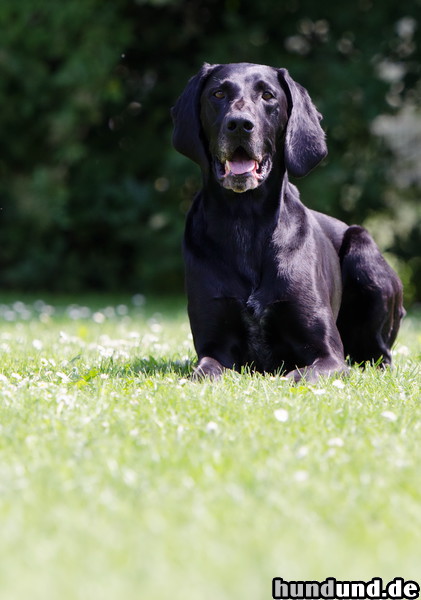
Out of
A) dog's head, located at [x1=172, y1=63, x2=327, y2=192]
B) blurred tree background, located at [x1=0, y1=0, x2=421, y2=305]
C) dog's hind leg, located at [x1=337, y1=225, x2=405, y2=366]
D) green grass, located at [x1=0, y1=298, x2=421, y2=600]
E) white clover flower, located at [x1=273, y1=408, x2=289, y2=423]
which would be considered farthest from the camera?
blurred tree background, located at [x1=0, y1=0, x2=421, y2=305]

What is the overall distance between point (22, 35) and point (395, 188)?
18.5ft

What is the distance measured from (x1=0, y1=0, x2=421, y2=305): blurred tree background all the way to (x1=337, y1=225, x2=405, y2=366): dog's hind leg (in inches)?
239

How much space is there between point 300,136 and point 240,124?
19.4 inches

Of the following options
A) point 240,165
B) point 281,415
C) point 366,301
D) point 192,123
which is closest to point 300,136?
point 240,165

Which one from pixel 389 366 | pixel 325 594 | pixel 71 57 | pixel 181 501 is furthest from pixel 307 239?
pixel 71 57

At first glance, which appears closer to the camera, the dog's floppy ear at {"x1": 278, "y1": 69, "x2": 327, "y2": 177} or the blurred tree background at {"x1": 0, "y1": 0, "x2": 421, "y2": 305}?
the dog's floppy ear at {"x1": 278, "y1": 69, "x2": 327, "y2": 177}

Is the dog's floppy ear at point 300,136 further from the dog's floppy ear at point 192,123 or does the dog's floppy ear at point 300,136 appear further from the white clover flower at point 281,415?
the white clover flower at point 281,415

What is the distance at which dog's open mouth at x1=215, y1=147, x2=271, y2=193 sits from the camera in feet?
14.0

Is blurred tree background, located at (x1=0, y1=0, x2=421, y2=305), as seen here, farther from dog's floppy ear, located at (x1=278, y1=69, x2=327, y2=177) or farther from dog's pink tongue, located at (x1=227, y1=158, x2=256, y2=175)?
dog's pink tongue, located at (x1=227, y1=158, x2=256, y2=175)

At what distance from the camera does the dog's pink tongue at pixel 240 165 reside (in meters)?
4.26

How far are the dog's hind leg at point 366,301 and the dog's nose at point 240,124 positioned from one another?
4.65 ft

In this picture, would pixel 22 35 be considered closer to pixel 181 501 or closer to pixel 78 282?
pixel 78 282

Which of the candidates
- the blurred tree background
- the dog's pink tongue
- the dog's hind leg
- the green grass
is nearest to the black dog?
the dog's pink tongue

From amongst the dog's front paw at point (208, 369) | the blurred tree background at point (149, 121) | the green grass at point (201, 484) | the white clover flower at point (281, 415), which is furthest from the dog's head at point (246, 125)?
the blurred tree background at point (149, 121)
